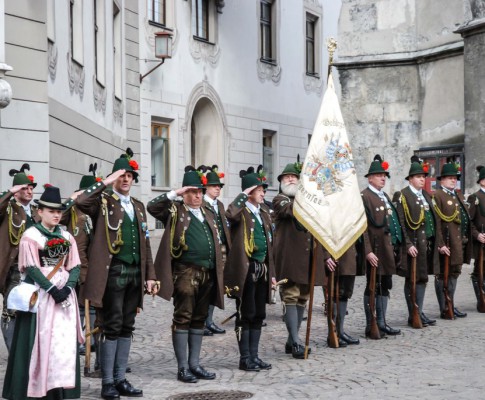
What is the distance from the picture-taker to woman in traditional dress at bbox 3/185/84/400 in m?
7.54

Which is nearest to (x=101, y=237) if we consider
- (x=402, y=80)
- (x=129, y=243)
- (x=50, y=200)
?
(x=129, y=243)

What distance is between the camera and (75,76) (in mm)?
18234

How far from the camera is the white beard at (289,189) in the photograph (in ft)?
36.1

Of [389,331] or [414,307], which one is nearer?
[389,331]

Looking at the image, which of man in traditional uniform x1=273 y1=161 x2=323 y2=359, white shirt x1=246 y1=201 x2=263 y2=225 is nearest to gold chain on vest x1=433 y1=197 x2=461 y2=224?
man in traditional uniform x1=273 y1=161 x2=323 y2=359

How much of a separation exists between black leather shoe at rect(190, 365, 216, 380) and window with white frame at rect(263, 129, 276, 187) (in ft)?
73.9

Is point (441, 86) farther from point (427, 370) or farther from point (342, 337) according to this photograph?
point (427, 370)

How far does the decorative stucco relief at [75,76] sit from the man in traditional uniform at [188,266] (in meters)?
8.96

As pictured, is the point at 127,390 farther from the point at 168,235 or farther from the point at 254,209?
the point at 254,209

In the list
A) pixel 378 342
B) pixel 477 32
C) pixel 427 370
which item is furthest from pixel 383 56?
pixel 427 370

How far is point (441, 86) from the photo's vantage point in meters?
20.4

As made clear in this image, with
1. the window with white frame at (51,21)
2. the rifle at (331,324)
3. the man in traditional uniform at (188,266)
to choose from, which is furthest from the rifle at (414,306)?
the window with white frame at (51,21)

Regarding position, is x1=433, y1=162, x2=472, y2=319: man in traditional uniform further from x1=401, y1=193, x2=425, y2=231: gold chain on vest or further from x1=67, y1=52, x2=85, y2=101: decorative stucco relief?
x1=67, y1=52, x2=85, y2=101: decorative stucco relief

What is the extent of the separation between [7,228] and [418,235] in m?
5.17
